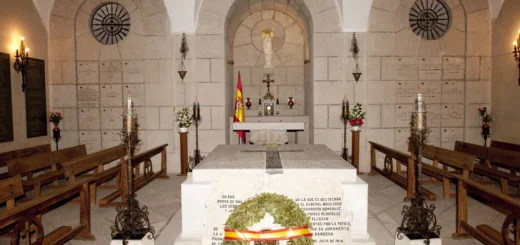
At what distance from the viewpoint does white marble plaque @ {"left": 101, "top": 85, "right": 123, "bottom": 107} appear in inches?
375

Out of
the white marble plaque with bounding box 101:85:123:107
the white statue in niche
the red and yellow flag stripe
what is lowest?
the red and yellow flag stripe

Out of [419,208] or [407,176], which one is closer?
[419,208]

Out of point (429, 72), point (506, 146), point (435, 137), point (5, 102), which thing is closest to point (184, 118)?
point (5, 102)

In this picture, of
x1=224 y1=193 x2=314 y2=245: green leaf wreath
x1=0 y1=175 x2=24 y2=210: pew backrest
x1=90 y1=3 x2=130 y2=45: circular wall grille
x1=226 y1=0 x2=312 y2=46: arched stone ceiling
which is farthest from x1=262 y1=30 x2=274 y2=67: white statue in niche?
x1=224 y1=193 x2=314 y2=245: green leaf wreath

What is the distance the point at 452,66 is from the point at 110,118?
9079 millimetres

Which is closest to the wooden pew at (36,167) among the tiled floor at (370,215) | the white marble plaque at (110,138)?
the tiled floor at (370,215)

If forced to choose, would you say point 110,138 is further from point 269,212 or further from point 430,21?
point 430,21

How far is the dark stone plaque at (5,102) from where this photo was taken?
25.2ft

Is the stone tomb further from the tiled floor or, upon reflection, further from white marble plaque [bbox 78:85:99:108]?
white marble plaque [bbox 78:85:99:108]

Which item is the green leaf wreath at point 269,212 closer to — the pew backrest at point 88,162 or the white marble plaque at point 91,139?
the pew backrest at point 88,162

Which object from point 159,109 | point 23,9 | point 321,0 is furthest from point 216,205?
point 23,9

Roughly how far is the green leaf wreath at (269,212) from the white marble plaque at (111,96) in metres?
7.91

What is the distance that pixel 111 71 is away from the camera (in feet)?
31.2

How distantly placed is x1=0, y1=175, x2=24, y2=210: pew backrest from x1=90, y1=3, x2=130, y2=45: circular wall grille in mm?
5971
